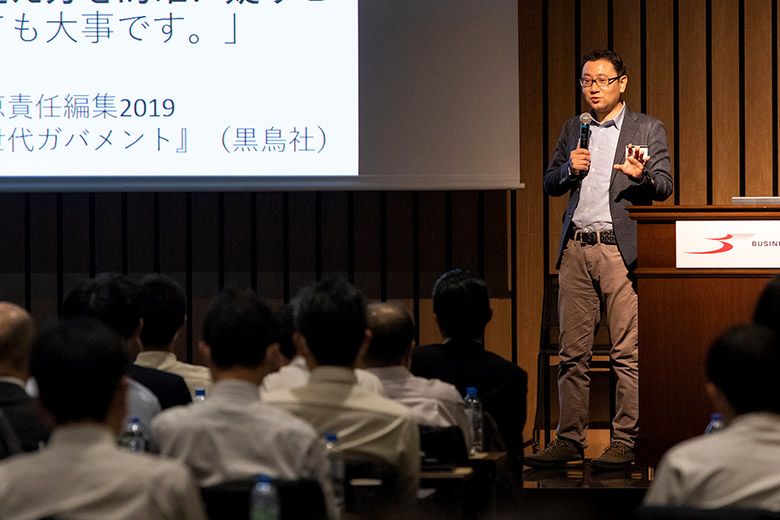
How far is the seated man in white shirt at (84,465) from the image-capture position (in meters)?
1.62

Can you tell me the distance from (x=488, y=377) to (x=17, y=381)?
58.6 inches

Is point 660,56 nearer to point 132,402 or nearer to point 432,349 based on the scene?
point 432,349

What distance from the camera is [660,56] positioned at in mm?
6008

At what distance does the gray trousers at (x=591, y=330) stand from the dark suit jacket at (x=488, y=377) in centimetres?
130

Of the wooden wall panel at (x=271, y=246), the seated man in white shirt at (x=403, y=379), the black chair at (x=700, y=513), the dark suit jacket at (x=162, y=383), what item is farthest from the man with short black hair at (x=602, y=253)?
the black chair at (x=700, y=513)

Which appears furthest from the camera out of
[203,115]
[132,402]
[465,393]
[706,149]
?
[706,149]

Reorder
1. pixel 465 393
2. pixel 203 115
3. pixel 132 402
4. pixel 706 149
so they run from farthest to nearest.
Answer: pixel 706 149, pixel 203 115, pixel 465 393, pixel 132 402

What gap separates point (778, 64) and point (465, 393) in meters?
3.75

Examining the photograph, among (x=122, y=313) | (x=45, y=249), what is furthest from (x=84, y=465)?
(x=45, y=249)

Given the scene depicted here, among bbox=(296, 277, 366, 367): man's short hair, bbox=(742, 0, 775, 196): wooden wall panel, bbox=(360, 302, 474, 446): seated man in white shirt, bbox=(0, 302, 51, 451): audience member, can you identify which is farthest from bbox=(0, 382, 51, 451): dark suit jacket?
bbox=(742, 0, 775, 196): wooden wall panel

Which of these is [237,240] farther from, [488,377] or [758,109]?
[758,109]

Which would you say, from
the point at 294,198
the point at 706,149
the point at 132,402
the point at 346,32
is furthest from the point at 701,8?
the point at 132,402

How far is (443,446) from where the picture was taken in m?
2.61

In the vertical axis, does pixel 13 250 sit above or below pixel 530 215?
below
